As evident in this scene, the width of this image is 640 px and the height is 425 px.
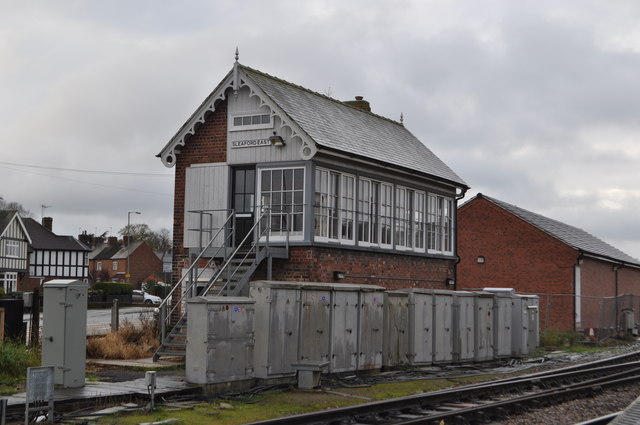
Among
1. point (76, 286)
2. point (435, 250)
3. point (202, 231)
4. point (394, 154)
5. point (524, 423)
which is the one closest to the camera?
point (524, 423)

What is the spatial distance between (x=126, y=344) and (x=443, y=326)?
7.55 m

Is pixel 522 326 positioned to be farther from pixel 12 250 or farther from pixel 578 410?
pixel 12 250

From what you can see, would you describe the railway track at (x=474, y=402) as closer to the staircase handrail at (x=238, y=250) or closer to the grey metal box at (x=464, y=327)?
the grey metal box at (x=464, y=327)

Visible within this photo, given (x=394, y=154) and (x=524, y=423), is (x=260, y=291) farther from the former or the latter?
(x=394, y=154)

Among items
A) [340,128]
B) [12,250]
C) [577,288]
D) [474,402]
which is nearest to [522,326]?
[340,128]

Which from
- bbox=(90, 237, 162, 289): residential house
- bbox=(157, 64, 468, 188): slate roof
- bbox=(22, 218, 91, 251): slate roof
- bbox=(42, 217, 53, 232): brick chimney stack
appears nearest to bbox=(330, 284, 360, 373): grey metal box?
bbox=(157, 64, 468, 188): slate roof

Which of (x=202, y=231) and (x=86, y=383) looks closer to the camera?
(x=86, y=383)

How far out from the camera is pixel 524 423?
40.7 feet

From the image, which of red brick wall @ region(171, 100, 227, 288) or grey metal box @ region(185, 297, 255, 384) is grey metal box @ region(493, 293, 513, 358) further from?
grey metal box @ region(185, 297, 255, 384)

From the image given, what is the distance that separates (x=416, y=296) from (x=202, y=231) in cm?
614

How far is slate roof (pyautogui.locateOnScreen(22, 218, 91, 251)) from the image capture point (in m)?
76.7

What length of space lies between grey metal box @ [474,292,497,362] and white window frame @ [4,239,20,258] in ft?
179

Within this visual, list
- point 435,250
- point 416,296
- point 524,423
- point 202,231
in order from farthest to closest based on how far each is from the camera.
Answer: point 435,250, point 202,231, point 416,296, point 524,423

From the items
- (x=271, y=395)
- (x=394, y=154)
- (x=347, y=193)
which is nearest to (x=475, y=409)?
(x=271, y=395)
